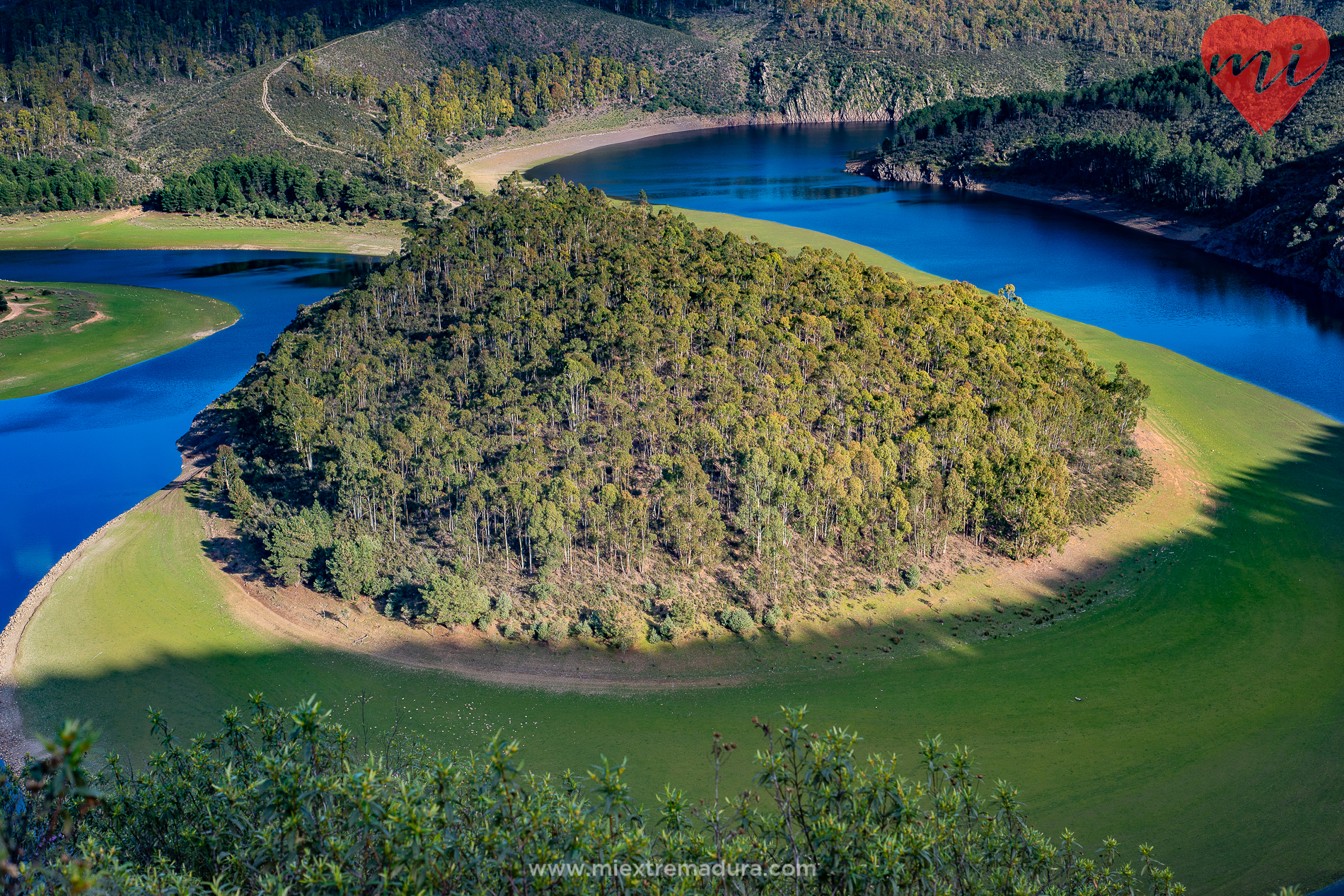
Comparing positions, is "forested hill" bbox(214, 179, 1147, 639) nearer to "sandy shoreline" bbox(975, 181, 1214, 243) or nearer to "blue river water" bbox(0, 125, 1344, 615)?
"blue river water" bbox(0, 125, 1344, 615)

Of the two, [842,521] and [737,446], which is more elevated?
[737,446]

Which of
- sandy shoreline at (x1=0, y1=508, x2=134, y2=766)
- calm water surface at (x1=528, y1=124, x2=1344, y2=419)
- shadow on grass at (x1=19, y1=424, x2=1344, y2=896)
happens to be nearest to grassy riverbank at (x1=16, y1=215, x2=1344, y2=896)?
shadow on grass at (x1=19, y1=424, x2=1344, y2=896)

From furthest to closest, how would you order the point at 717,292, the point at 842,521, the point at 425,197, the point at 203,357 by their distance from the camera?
the point at 425,197 < the point at 203,357 < the point at 717,292 < the point at 842,521

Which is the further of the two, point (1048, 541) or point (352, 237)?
point (352, 237)

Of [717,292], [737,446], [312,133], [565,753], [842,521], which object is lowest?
[565,753]

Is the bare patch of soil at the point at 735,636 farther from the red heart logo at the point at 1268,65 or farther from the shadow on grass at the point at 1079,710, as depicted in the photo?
the red heart logo at the point at 1268,65

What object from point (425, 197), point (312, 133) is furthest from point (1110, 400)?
point (312, 133)

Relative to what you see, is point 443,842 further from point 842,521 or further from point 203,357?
point 203,357
